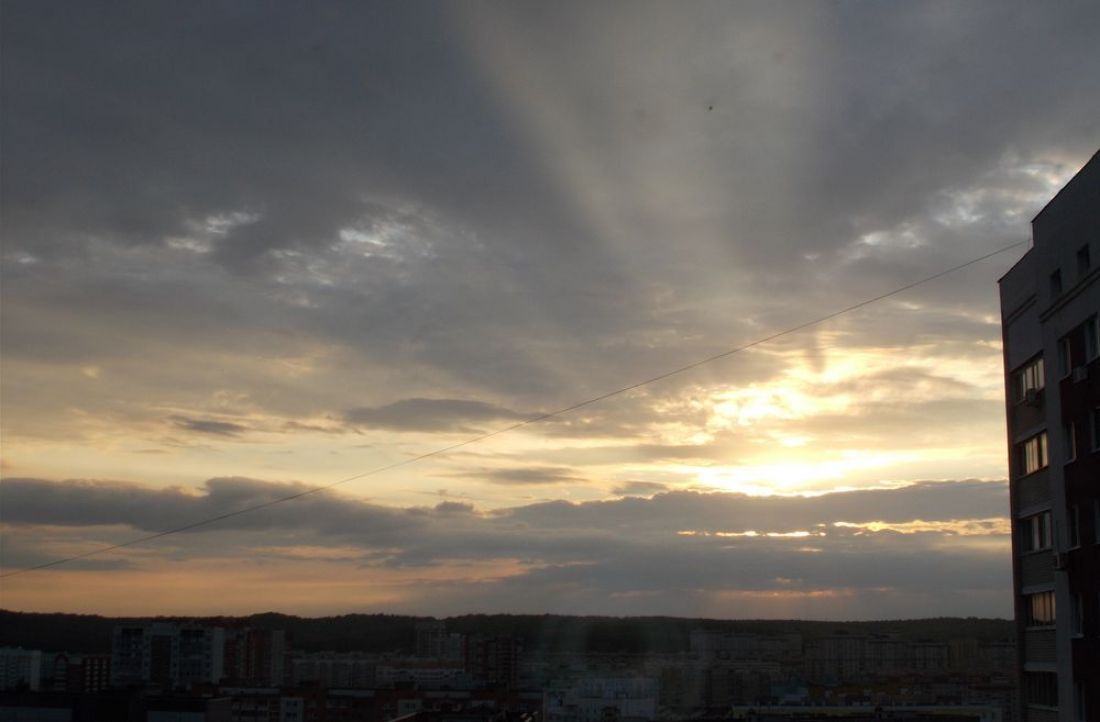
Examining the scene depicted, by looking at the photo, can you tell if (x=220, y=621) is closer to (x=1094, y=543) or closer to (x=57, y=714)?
(x=57, y=714)

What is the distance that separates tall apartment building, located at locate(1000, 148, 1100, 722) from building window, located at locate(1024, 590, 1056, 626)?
1.3 inches

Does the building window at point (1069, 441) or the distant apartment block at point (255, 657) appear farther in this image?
the distant apartment block at point (255, 657)

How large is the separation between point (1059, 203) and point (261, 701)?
62042 millimetres

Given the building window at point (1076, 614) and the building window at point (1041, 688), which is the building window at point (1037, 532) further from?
the building window at point (1041, 688)

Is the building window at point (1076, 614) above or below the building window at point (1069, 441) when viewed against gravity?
below

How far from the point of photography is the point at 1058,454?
19.3 metres

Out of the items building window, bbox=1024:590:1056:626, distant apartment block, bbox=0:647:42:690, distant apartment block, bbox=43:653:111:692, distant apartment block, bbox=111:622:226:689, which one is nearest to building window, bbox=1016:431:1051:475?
building window, bbox=1024:590:1056:626

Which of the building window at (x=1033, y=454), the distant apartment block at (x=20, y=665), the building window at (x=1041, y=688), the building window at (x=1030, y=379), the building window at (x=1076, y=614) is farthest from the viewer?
the distant apartment block at (x=20, y=665)

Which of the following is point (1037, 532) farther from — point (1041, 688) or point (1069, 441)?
point (1069, 441)

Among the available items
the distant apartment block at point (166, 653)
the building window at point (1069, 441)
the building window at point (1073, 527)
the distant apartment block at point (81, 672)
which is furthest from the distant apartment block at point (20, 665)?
the building window at point (1069, 441)

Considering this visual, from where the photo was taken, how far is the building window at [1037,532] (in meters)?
21.5

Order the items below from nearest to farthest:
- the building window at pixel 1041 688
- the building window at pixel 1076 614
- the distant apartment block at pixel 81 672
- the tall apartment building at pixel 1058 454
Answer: the tall apartment building at pixel 1058 454 → the building window at pixel 1076 614 → the building window at pixel 1041 688 → the distant apartment block at pixel 81 672

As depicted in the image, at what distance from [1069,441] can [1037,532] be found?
3943mm

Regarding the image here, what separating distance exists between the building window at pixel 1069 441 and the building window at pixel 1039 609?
12.2 ft
